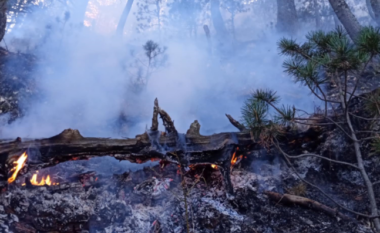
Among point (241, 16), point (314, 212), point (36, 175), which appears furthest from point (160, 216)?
point (241, 16)

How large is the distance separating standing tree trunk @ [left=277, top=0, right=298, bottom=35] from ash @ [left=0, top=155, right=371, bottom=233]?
8.58 m

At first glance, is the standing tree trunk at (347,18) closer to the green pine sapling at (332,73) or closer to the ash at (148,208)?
the green pine sapling at (332,73)

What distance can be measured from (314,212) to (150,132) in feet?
8.69

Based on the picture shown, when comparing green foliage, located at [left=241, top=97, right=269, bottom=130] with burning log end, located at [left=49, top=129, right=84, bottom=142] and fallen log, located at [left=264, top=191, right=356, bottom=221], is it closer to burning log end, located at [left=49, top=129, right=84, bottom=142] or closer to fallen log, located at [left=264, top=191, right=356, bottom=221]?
fallen log, located at [left=264, top=191, right=356, bottom=221]

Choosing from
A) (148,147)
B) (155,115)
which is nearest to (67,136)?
(148,147)

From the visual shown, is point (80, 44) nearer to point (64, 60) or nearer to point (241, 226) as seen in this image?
point (64, 60)

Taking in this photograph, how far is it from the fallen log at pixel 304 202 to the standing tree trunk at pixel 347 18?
468cm

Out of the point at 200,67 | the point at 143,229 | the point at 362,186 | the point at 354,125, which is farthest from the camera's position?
the point at 200,67

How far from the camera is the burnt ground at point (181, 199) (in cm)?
343

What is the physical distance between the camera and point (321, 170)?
15.7 feet

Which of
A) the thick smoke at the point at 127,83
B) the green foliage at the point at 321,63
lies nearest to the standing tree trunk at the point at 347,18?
the thick smoke at the point at 127,83

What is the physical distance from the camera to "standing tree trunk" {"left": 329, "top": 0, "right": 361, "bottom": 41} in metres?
6.59

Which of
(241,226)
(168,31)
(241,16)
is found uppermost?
(241,16)

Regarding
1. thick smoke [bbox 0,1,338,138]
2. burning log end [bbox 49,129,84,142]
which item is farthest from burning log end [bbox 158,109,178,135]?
thick smoke [bbox 0,1,338,138]
